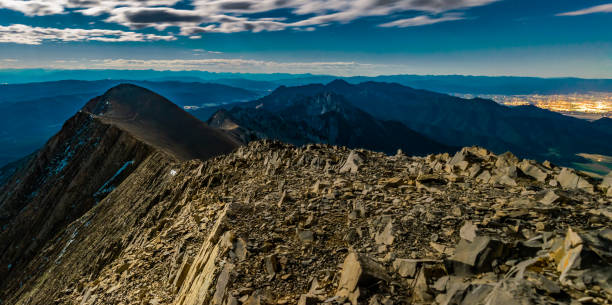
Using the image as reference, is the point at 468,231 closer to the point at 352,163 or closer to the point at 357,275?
the point at 357,275

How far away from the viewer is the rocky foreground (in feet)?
24.8

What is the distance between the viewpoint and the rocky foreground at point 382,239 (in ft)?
24.8

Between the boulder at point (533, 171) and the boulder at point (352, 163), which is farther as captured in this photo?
the boulder at point (352, 163)

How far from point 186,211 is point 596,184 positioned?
20726mm

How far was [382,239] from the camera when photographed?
10.6 m

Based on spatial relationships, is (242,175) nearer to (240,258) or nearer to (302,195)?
(302,195)

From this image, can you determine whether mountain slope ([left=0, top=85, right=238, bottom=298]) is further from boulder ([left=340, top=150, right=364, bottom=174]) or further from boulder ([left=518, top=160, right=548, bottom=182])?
boulder ([left=518, top=160, right=548, bottom=182])

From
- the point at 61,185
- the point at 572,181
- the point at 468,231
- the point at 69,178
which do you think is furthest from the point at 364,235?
the point at 69,178

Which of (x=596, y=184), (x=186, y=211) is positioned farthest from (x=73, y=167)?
(x=596, y=184)

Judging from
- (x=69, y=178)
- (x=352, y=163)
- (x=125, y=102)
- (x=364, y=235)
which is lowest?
(x=69, y=178)

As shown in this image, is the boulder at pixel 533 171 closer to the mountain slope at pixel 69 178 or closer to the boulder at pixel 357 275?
the boulder at pixel 357 275

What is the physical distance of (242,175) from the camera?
21.9 metres

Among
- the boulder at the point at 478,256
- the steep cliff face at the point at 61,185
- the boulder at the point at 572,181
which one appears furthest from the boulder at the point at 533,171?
the steep cliff face at the point at 61,185

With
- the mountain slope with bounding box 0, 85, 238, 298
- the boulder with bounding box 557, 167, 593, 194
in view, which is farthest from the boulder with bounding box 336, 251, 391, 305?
the mountain slope with bounding box 0, 85, 238, 298
